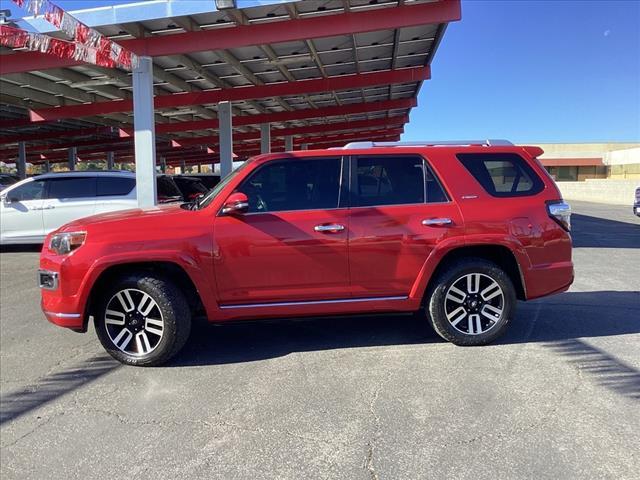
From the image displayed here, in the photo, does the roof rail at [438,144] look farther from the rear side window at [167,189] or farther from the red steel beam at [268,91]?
the red steel beam at [268,91]

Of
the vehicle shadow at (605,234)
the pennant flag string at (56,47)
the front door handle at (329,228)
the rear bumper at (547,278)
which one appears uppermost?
the pennant flag string at (56,47)

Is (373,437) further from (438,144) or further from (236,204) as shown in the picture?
(438,144)

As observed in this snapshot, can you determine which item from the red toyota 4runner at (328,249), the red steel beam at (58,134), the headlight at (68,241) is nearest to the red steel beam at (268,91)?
the red steel beam at (58,134)

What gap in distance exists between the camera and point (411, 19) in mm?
Result: 10289

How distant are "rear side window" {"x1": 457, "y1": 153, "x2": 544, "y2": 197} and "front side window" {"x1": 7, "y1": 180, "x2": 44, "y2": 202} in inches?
374

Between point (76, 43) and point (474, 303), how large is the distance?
339 inches

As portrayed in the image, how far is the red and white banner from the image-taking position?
27.1 feet

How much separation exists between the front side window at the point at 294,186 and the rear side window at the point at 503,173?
1.31 metres

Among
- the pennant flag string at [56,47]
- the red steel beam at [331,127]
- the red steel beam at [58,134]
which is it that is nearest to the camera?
the pennant flag string at [56,47]

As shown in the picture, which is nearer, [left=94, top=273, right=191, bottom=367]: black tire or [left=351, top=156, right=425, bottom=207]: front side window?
[left=94, top=273, right=191, bottom=367]: black tire

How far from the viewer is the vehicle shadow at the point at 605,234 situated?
12.1m

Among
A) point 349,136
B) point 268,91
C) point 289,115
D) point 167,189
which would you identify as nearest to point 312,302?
point 167,189

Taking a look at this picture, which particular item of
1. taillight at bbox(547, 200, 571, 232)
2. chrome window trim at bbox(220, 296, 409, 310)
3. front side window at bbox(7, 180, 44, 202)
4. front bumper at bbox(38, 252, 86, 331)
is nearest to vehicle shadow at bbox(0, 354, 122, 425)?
front bumper at bbox(38, 252, 86, 331)

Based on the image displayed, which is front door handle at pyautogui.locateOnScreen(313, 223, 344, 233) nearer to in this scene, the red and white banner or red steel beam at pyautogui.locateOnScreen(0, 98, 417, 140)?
the red and white banner
